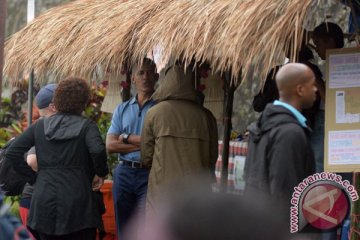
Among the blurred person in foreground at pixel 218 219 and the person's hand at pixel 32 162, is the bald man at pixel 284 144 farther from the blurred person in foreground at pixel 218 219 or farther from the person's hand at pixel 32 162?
the blurred person in foreground at pixel 218 219

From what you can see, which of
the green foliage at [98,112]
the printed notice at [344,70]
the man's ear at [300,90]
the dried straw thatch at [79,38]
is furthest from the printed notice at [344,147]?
the green foliage at [98,112]

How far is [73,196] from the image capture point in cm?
652

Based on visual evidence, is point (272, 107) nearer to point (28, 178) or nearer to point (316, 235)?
point (316, 235)

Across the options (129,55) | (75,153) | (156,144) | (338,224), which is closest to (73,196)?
(75,153)

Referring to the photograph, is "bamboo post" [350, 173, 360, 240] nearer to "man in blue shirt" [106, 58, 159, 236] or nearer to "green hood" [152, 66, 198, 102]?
"green hood" [152, 66, 198, 102]

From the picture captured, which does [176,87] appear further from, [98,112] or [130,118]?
[98,112]

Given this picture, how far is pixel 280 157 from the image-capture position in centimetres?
490

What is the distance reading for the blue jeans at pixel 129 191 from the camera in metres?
7.12

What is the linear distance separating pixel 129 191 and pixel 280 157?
252cm

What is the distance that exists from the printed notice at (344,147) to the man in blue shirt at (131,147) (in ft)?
6.16

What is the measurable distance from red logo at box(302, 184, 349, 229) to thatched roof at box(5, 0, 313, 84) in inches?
34.7

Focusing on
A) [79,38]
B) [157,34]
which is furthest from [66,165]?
[79,38]

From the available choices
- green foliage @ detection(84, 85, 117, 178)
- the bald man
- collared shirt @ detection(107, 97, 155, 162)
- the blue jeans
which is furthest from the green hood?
green foliage @ detection(84, 85, 117, 178)

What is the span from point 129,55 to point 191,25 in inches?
43.2
